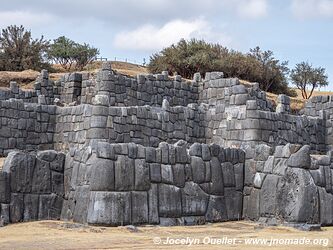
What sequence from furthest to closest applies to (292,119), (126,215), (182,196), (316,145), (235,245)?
(316,145)
(292,119)
(182,196)
(126,215)
(235,245)

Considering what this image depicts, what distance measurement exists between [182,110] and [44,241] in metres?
11.1

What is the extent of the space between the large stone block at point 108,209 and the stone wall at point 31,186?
1.43m

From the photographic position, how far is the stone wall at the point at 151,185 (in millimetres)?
13828

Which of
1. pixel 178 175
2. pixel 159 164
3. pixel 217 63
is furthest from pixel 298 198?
pixel 217 63

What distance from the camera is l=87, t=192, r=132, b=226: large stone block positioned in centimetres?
1358

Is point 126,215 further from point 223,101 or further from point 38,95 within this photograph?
point 38,95

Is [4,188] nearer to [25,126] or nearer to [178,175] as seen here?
[178,175]

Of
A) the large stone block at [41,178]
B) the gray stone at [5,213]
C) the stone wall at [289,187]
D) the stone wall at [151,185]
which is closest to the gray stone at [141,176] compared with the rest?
the stone wall at [151,185]

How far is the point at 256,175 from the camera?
656 inches

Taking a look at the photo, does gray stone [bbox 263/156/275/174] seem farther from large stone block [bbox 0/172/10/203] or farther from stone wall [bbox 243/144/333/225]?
large stone block [bbox 0/172/10/203]

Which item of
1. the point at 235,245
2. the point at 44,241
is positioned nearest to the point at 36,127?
the point at 44,241

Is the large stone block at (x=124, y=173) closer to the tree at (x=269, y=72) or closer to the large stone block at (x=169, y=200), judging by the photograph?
the large stone block at (x=169, y=200)

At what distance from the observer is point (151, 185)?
14.6 m

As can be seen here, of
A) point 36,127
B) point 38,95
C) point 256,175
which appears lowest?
point 256,175
